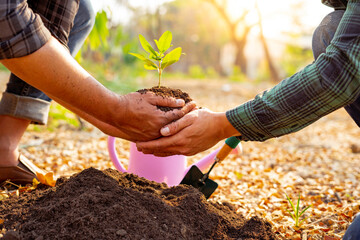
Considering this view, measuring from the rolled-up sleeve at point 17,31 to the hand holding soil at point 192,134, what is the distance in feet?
1.87

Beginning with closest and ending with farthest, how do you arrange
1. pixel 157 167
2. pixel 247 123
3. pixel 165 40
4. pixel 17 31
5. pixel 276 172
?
1. pixel 17 31
2. pixel 247 123
3. pixel 165 40
4. pixel 157 167
5. pixel 276 172

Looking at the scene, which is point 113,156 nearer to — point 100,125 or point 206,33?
point 100,125

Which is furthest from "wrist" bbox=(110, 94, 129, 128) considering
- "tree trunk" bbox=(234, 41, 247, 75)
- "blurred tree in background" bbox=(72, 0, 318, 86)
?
"tree trunk" bbox=(234, 41, 247, 75)

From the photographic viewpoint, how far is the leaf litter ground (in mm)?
1520

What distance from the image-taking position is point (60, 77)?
1.10m

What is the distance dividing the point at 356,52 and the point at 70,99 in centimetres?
92

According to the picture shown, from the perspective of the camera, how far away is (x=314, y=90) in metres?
1.14

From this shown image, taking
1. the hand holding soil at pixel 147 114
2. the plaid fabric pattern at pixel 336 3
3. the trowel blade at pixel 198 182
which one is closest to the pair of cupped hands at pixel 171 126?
the hand holding soil at pixel 147 114

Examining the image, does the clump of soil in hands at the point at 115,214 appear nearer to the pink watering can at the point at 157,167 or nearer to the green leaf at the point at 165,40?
the pink watering can at the point at 157,167

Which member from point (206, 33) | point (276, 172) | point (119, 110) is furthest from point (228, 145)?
point (206, 33)

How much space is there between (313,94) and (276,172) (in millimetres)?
1279

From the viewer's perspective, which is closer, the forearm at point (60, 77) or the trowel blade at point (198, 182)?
the forearm at point (60, 77)

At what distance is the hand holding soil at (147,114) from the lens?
1327mm

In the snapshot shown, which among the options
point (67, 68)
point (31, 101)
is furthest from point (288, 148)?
point (67, 68)
